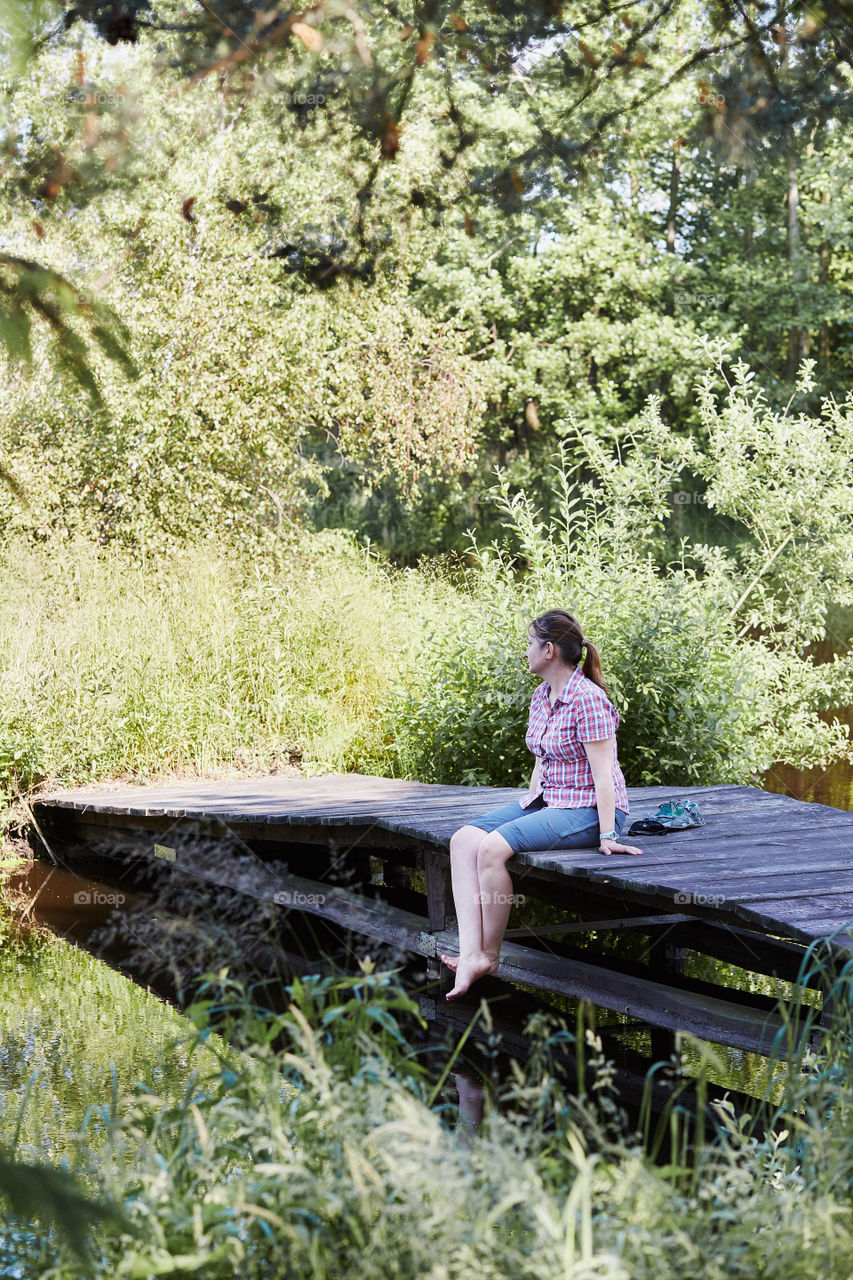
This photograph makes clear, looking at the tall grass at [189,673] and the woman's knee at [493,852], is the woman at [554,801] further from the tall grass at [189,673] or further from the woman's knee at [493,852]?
the tall grass at [189,673]

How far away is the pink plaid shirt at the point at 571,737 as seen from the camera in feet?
17.5

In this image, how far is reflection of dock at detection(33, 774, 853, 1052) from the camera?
15.6ft

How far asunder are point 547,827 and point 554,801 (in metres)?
0.17

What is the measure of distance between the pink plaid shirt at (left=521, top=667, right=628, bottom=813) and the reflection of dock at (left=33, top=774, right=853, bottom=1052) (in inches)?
11.6

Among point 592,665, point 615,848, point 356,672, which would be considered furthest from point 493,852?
point 356,672

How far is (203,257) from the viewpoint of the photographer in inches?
569

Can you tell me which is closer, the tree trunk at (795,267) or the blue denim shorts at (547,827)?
the blue denim shorts at (547,827)

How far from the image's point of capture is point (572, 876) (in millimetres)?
5250

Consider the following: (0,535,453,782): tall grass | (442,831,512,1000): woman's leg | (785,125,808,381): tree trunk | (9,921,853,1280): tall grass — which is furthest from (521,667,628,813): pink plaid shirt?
(785,125,808,381): tree trunk

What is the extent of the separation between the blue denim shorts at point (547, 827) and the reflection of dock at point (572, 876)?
0.24 ft

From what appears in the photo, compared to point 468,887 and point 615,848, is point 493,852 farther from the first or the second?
point 615,848

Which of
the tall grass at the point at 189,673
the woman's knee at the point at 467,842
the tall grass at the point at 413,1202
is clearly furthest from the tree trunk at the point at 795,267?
the tall grass at the point at 413,1202

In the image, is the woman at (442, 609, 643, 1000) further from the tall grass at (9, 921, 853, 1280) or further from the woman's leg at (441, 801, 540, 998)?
the tall grass at (9, 921, 853, 1280)

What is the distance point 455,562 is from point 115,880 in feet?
44.2
